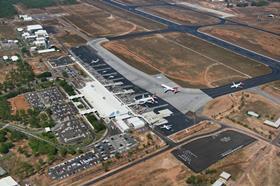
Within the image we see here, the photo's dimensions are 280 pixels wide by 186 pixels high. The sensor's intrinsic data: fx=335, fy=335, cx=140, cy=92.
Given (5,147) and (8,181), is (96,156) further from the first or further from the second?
(5,147)

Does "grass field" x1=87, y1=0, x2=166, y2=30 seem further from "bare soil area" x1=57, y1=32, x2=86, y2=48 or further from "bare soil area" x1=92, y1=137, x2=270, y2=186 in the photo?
"bare soil area" x1=92, y1=137, x2=270, y2=186

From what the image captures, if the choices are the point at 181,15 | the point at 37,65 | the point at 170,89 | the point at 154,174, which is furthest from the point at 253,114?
the point at 181,15

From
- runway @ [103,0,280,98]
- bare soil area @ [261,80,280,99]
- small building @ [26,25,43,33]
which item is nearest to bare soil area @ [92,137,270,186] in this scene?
runway @ [103,0,280,98]

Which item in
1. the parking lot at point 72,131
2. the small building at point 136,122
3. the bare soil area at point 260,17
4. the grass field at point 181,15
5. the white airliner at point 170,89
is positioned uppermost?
the bare soil area at point 260,17

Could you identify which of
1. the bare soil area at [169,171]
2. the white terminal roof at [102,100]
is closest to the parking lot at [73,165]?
the bare soil area at [169,171]

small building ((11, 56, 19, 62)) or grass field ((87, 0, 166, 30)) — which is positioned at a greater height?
grass field ((87, 0, 166, 30))

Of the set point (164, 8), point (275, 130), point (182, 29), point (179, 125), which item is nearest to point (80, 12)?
point (164, 8)

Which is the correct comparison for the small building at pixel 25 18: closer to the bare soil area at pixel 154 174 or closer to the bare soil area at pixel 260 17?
the bare soil area at pixel 260 17
